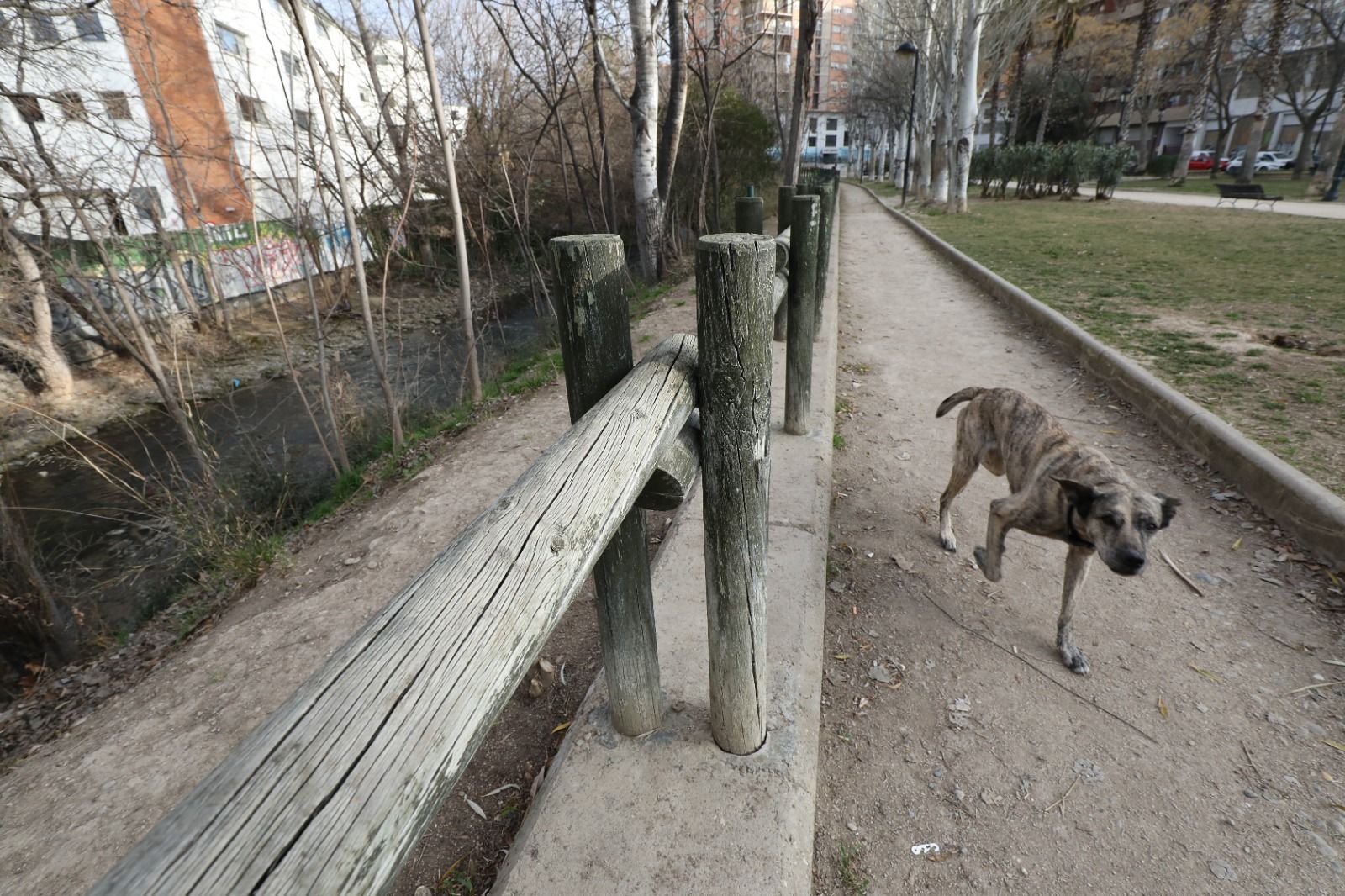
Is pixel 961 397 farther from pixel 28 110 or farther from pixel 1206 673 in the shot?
pixel 28 110

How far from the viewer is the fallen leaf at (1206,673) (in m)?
2.34

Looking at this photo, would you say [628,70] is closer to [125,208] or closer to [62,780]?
[125,208]

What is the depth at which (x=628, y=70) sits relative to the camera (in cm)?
1794

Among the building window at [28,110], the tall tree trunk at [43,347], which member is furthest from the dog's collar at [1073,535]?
the building window at [28,110]

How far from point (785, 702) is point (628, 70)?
65.0ft

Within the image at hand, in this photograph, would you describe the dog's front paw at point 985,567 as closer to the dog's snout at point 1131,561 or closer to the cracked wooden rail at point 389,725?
the dog's snout at point 1131,561

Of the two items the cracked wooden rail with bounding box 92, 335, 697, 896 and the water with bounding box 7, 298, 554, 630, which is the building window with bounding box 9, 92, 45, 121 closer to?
the water with bounding box 7, 298, 554, 630

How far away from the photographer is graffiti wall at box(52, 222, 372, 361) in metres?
6.27

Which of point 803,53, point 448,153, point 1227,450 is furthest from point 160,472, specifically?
point 803,53

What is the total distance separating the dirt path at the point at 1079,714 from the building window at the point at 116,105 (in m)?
7.45

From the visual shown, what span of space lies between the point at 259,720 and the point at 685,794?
1920 millimetres

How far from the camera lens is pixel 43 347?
917cm

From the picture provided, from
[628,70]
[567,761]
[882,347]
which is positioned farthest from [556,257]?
[628,70]

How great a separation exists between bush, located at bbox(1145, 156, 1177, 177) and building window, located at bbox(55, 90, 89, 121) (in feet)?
146
